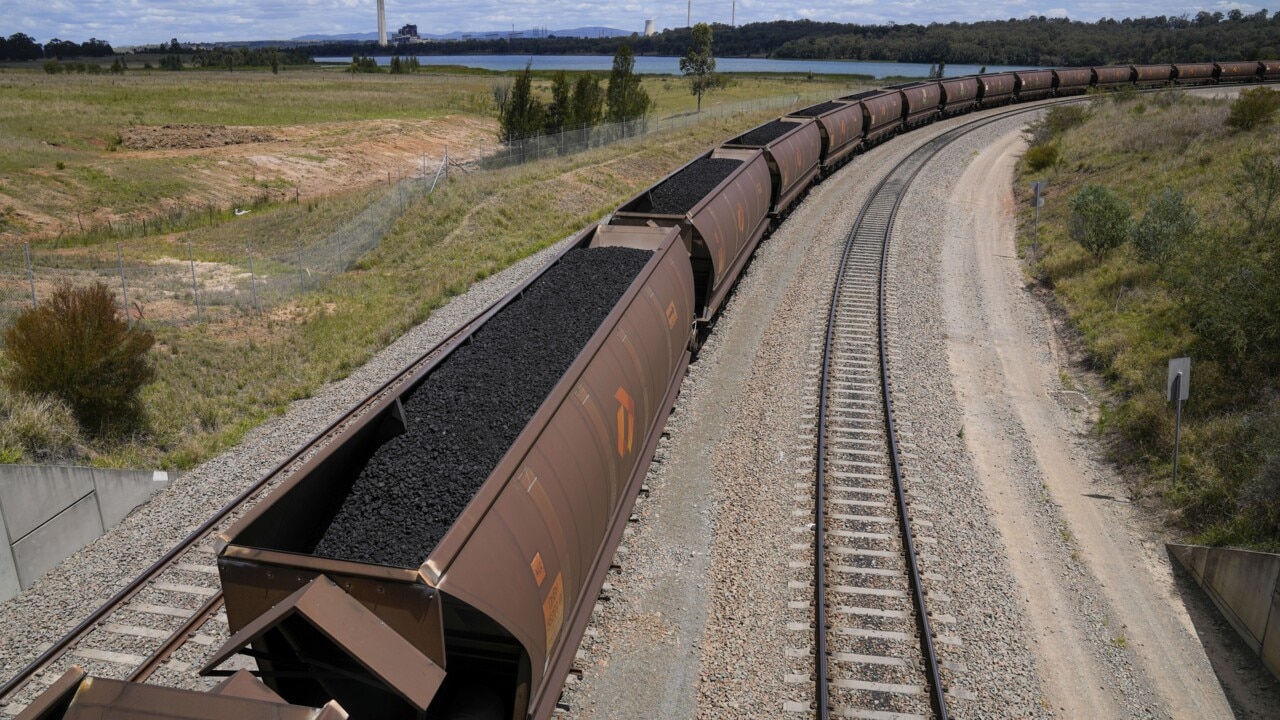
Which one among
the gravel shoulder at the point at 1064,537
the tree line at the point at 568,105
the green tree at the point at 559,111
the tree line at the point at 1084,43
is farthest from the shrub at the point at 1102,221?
the tree line at the point at 1084,43

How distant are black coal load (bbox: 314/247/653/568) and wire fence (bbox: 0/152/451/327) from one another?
13407mm

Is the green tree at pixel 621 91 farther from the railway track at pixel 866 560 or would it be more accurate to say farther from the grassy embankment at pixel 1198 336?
the railway track at pixel 866 560

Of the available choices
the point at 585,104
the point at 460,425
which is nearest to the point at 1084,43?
the point at 585,104

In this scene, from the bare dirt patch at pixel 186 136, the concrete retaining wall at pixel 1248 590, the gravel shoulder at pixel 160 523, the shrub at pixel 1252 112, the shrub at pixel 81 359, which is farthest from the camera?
the bare dirt patch at pixel 186 136

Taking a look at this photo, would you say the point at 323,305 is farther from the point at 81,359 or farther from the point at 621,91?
the point at 621,91

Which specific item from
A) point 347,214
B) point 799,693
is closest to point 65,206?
point 347,214

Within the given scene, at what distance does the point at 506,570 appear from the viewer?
6.49 meters

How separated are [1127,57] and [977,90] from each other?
8662 centimetres

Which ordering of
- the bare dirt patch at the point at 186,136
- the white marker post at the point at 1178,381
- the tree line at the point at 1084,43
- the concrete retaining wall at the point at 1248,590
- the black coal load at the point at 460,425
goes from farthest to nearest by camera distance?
1. the tree line at the point at 1084,43
2. the bare dirt patch at the point at 186,136
3. the white marker post at the point at 1178,381
4. the concrete retaining wall at the point at 1248,590
5. the black coal load at the point at 460,425

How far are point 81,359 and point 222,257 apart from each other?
1637cm

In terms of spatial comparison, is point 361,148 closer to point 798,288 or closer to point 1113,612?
point 798,288

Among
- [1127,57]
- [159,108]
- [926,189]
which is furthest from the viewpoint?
[1127,57]

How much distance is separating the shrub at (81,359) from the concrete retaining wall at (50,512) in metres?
3.50

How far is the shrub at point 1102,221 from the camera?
22375 millimetres
